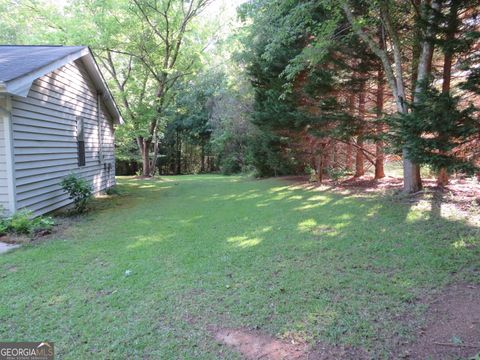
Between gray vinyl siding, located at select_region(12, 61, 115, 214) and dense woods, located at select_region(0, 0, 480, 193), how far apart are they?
5558mm

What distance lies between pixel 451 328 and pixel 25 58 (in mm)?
8185

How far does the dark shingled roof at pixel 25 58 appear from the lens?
5.17 m

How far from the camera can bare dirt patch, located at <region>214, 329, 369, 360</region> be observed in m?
2.17

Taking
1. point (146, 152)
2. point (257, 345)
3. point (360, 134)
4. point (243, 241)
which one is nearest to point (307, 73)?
point (360, 134)

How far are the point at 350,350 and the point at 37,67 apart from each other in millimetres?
6601

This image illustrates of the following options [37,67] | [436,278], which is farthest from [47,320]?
[37,67]

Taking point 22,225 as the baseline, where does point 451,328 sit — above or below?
below

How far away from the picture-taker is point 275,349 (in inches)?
88.7

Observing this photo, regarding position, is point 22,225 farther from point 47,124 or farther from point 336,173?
point 336,173

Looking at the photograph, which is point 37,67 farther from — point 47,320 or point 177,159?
point 177,159

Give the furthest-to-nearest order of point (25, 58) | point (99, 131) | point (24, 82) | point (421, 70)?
point (99, 131)
point (421, 70)
point (25, 58)
point (24, 82)

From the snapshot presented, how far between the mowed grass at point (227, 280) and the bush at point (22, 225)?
18.5 inches

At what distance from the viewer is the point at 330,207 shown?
6.96 meters

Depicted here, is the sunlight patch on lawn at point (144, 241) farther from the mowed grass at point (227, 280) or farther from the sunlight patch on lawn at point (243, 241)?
the sunlight patch on lawn at point (243, 241)
